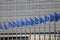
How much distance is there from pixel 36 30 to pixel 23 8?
6.09 m

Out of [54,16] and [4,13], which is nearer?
[54,16]

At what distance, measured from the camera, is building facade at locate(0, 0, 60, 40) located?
37.3 meters

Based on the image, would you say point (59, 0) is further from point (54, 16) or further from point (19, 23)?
point (19, 23)

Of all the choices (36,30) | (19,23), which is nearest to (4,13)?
(19,23)

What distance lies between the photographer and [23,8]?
39312 mm

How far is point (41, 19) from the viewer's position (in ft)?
125

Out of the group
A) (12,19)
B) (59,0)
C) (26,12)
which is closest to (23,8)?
(26,12)

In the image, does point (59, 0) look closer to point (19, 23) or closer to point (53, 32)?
point (53, 32)

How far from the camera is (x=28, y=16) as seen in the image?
1522 inches

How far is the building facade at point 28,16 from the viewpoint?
37.3 m

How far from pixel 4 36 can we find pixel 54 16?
12141 millimetres

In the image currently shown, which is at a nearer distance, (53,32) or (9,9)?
(53,32)

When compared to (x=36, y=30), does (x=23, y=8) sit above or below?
above

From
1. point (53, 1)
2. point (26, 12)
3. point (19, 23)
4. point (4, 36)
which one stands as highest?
point (53, 1)
